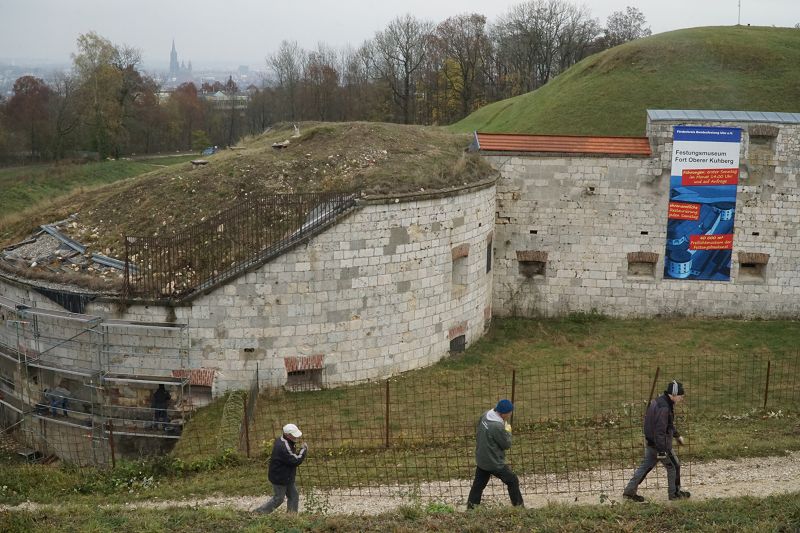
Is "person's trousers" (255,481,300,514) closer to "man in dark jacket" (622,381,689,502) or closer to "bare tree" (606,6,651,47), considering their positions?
"man in dark jacket" (622,381,689,502)

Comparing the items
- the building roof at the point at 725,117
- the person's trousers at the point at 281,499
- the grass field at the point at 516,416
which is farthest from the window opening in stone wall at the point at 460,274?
the person's trousers at the point at 281,499

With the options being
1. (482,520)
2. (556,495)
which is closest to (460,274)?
(556,495)

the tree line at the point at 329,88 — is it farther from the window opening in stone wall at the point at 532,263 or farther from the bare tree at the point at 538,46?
the window opening in stone wall at the point at 532,263

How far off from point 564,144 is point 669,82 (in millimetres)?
13578

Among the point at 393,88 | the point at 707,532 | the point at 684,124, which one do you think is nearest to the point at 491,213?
the point at 684,124

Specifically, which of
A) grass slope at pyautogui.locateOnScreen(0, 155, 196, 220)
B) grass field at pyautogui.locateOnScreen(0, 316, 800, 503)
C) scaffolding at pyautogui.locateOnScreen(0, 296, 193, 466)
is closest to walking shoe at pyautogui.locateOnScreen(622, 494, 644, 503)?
grass field at pyautogui.locateOnScreen(0, 316, 800, 503)

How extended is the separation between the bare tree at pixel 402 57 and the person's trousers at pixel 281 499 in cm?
4541

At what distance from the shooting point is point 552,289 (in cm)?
1994

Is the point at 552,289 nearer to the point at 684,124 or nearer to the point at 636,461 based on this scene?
the point at 684,124

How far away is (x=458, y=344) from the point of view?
687 inches

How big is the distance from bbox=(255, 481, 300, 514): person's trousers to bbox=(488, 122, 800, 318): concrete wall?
1137cm

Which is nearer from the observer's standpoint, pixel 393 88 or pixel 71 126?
pixel 71 126

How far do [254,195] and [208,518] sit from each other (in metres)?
8.92

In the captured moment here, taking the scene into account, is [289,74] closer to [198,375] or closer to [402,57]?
[402,57]
